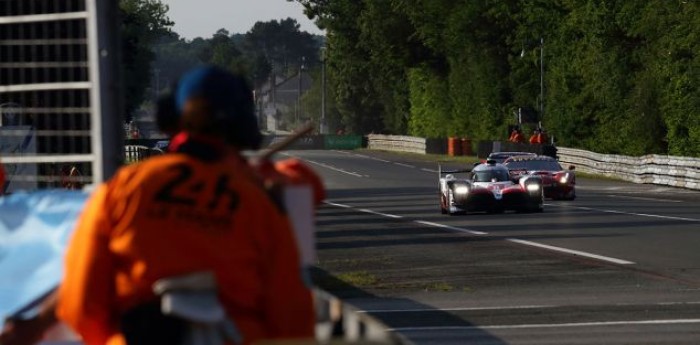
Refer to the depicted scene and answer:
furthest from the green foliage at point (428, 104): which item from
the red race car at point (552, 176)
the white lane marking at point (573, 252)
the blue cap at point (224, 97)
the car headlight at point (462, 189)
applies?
the blue cap at point (224, 97)

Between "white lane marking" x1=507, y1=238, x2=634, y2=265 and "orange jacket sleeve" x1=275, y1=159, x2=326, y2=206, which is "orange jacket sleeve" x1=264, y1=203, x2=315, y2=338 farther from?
"white lane marking" x1=507, y1=238, x2=634, y2=265

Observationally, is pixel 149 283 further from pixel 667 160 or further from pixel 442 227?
pixel 667 160

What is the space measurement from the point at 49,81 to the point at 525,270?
16.2 metres

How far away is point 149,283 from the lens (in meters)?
5.13

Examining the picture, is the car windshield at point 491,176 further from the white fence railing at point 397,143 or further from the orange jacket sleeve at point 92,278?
the white fence railing at point 397,143

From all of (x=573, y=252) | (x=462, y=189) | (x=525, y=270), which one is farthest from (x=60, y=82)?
(x=462, y=189)

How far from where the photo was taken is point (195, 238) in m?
5.09

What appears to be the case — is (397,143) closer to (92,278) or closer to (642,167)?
(642,167)

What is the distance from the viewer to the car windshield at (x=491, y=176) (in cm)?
3769

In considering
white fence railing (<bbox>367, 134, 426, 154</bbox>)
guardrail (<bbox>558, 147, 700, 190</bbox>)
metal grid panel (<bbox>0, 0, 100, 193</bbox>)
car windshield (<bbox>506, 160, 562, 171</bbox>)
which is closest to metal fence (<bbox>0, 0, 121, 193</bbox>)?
metal grid panel (<bbox>0, 0, 100, 193</bbox>)

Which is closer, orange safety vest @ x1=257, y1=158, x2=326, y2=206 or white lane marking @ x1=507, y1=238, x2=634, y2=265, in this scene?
orange safety vest @ x1=257, y1=158, x2=326, y2=206

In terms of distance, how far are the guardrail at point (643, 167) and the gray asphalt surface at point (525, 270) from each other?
9332mm

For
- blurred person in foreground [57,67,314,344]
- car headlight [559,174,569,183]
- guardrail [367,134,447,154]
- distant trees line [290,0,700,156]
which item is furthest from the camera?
guardrail [367,134,447,154]

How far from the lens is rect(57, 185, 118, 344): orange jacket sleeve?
5.18 metres
